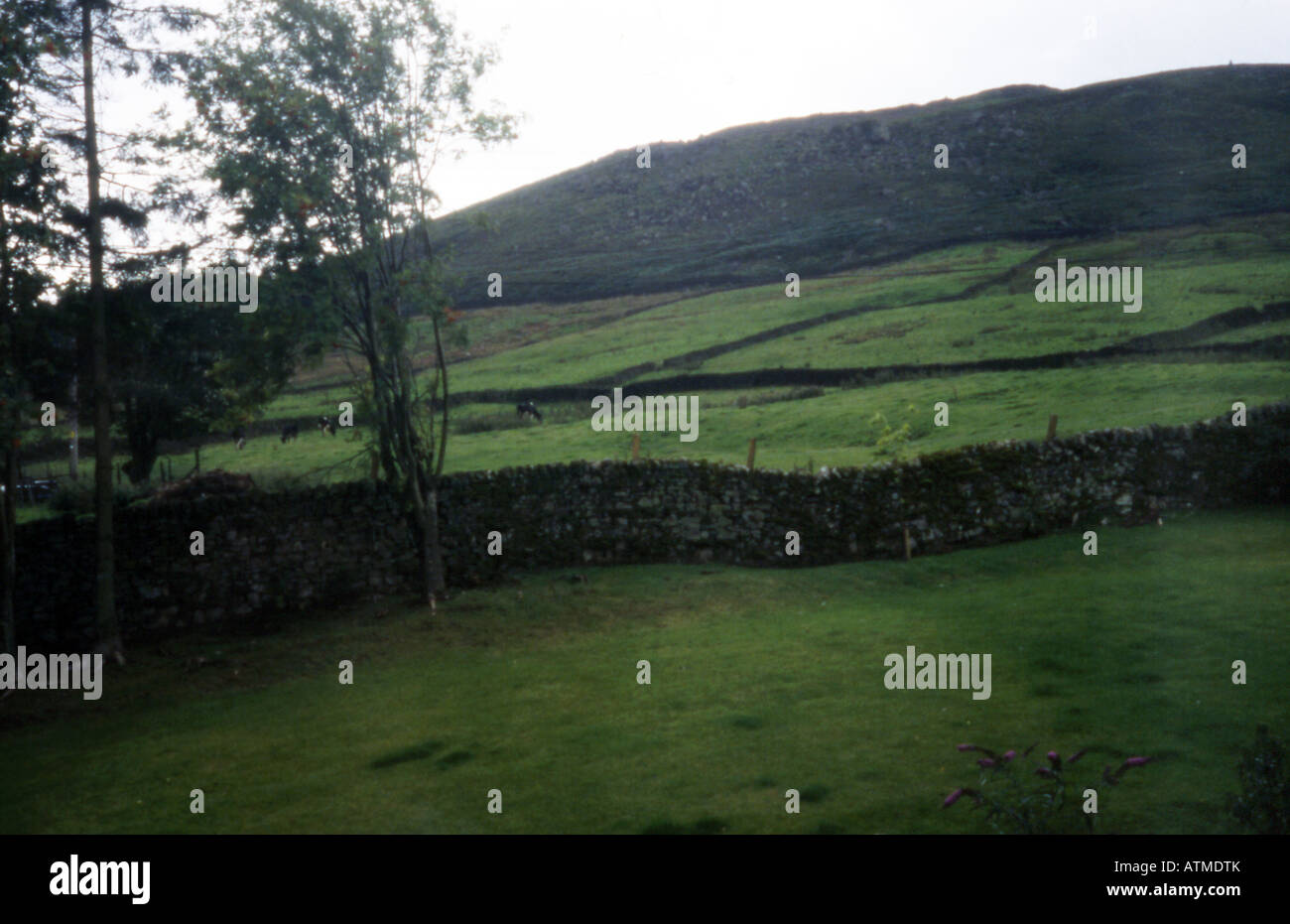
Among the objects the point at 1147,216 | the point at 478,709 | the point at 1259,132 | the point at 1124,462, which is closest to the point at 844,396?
the point at 1124,462

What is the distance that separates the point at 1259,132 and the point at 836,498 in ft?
372

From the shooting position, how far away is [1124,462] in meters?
22.7

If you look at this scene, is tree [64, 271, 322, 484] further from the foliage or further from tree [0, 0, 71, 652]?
the foliage

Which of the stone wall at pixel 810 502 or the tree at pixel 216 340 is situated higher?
the tree at pixel 216 340

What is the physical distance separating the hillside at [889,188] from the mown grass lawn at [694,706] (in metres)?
72.9

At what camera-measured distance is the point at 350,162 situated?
19656mm

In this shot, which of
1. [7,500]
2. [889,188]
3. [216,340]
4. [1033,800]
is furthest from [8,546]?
[889,188]

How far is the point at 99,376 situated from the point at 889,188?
117m

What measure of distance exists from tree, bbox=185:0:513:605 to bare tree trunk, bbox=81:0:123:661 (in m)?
1.66

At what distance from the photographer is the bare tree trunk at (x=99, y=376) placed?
17250 millimetres

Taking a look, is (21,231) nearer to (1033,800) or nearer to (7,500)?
(7,500)

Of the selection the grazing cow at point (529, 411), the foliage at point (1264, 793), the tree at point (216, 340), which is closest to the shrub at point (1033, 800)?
the foliage at point (1264, 793)

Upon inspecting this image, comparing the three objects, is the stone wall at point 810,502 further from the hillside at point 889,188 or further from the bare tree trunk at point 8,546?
the hillside at point 889,188
